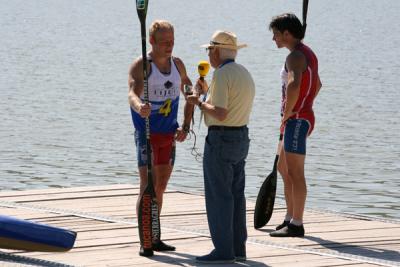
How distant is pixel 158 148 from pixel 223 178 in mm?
774

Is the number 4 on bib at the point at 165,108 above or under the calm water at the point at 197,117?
above

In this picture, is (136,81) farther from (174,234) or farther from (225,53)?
(174,234)

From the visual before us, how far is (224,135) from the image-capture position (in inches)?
353

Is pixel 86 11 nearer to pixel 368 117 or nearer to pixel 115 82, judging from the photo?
pixel 115 82

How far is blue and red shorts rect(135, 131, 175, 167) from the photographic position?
9.45m

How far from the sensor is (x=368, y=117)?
22.9 m

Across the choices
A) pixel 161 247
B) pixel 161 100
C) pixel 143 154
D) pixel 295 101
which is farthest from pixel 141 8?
pixel 161 247

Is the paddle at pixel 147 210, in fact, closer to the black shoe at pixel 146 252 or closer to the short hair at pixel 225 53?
the black shoe at pixel 146 252

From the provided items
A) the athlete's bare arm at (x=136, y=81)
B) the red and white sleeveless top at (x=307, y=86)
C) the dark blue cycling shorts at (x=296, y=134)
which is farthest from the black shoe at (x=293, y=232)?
the athlete's bare arm at (x=136, y=81)

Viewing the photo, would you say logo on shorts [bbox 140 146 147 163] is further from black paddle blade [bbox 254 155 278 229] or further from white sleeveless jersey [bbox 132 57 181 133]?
black paddle blade [bbox 254 155 278 229]

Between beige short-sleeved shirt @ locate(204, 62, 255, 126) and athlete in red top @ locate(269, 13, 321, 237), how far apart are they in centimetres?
111

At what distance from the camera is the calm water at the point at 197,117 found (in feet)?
55.0

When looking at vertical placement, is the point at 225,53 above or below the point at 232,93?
above

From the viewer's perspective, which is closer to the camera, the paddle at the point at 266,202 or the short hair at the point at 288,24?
the short hair at the point at 288,24
